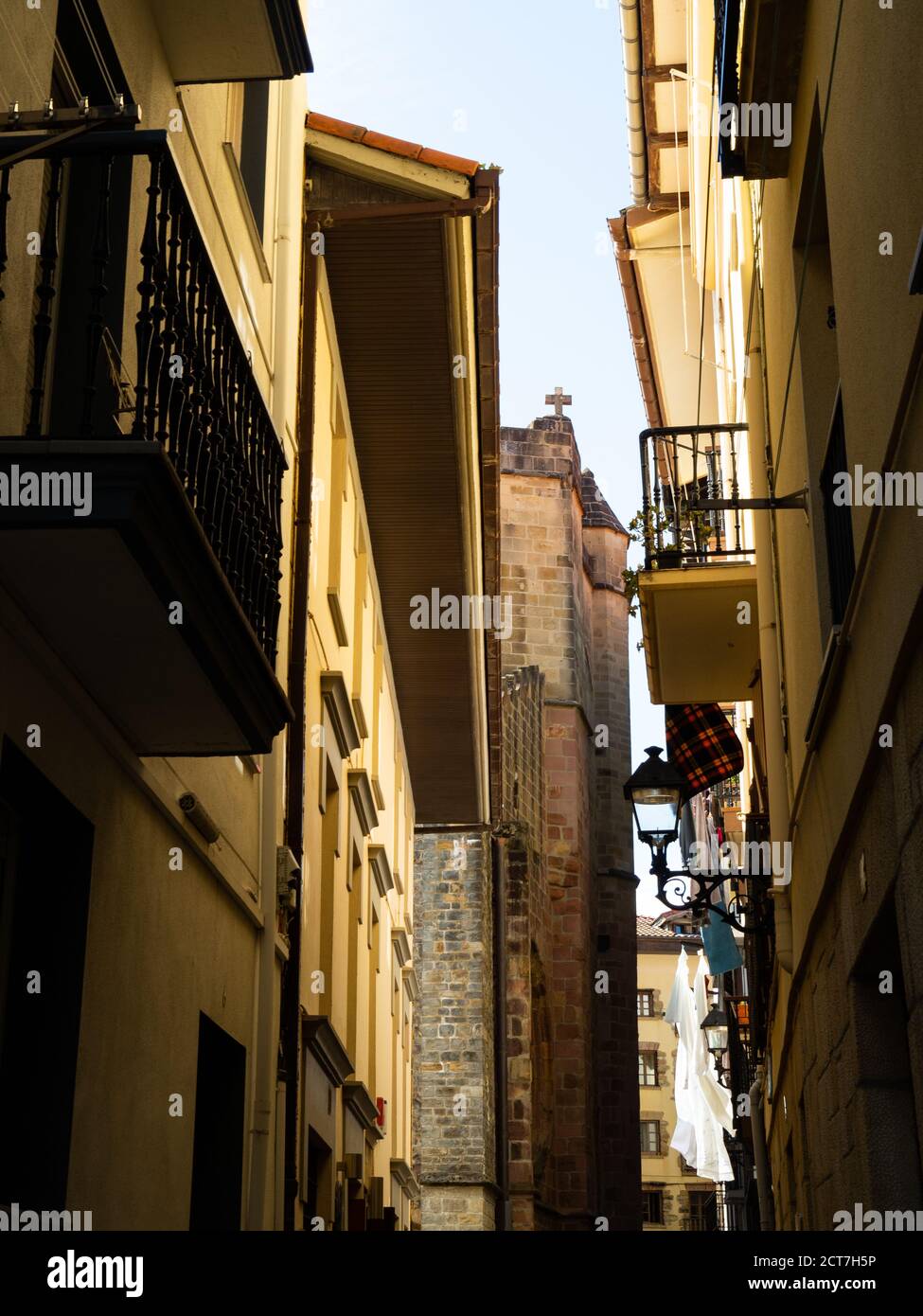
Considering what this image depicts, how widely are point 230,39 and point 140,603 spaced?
3424 mm

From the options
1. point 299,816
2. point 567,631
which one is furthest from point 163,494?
point 567,631

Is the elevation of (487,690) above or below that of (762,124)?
above

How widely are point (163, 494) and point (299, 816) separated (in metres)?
5.80

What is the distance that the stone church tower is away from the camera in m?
27.2

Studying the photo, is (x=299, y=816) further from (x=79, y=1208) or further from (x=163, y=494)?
(x=163, y=494)

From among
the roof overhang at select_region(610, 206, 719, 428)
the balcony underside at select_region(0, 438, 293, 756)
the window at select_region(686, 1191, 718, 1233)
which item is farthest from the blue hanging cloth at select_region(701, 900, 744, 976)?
the window at select_region(686, 1191, 718, 1233)

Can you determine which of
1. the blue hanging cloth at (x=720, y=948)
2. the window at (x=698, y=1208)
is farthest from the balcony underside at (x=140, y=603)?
the window at (x=698, y=1208)

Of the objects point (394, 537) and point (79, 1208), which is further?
point (394, 537)

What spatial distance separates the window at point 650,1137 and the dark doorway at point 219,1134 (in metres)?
54.7

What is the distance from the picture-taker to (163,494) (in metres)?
5.09

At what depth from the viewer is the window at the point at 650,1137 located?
61750 millimetres

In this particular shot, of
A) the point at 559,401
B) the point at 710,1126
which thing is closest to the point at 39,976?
the point at 710,1126

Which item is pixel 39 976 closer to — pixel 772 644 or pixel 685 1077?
pixel 772 644

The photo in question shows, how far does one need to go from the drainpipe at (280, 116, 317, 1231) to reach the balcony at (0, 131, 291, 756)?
9.77ft
